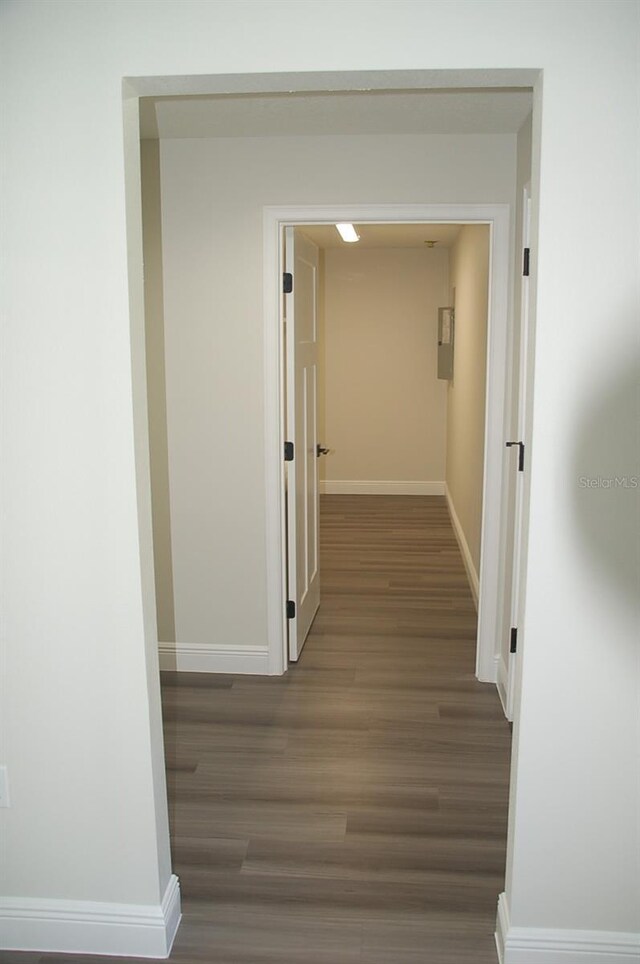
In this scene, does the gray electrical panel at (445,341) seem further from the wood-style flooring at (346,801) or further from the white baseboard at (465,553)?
the wood-style flooring at (346,801)

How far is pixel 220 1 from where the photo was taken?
2.07 m

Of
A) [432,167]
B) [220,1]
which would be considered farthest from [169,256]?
[220,1]

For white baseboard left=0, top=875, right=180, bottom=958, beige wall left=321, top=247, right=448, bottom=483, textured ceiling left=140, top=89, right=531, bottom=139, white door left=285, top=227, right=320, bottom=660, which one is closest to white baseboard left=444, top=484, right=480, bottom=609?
beige wall left=321, top=247, right=448, bottom=483

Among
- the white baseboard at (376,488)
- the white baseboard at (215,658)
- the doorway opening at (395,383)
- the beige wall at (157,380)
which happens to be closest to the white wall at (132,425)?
the beige wall at (157,380)

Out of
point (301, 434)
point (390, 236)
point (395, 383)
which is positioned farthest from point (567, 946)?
point (395, 383)

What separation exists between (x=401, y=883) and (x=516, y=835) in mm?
619

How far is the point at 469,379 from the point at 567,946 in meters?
4.15

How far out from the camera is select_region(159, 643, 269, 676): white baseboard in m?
4.39

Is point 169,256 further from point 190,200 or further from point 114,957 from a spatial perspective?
Answer: point 114,957

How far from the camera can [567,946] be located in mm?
2340

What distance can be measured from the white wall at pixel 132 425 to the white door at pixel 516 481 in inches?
48.3

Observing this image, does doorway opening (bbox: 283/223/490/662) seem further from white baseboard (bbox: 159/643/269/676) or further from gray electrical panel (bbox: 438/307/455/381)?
white baseboard (bbox: 159/643/269/676)

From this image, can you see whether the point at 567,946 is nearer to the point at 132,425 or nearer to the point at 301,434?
the point at 132,425

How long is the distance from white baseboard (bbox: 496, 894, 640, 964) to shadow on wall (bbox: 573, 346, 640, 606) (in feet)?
3.02
